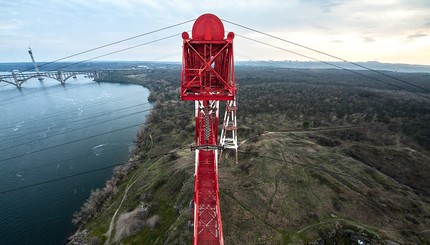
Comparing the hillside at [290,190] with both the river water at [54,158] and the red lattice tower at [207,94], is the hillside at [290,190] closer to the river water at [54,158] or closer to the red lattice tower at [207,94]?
the river water at [54,158]

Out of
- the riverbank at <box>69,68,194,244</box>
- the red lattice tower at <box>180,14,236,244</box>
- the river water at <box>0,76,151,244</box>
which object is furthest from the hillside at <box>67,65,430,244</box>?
the red lattice tower at <box>180,14,236,244</box>

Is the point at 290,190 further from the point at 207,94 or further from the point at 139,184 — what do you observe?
the point at 139,184

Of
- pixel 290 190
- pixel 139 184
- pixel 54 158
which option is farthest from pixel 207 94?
pixel 54 158

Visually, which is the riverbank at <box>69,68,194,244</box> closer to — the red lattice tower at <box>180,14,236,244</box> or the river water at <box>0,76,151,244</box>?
the river water at <box>0,76,151,244</box>

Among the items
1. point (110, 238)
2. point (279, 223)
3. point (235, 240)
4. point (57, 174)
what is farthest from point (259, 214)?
point (57, 174)

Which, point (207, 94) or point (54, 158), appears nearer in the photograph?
point (207, 94)
